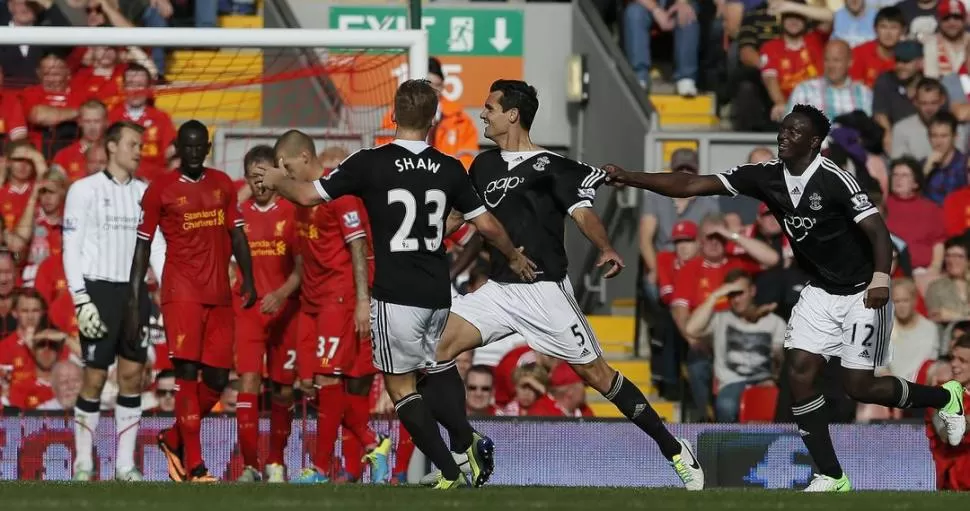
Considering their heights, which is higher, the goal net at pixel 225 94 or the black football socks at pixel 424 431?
the goal net at pixel 225 94

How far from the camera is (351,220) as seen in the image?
12.4 meters

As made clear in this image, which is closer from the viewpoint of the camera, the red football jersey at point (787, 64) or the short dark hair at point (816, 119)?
the short dark hair at point (816, 119)

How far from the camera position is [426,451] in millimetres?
10359

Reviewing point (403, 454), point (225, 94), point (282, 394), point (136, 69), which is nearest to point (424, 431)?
point (403, 454)

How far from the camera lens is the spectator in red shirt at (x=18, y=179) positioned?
14828 mm

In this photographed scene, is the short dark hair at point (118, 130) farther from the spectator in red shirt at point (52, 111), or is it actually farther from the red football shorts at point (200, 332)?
the spectator in red shirt at point (52, 111)

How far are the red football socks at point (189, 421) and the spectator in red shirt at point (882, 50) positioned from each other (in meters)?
8.05

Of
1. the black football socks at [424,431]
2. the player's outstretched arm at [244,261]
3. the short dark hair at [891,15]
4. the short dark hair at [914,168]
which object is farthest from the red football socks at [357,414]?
the short dark hair at [891,15]

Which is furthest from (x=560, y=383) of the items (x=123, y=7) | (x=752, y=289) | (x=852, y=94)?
(x=123, y=7)

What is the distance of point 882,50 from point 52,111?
25.2ft

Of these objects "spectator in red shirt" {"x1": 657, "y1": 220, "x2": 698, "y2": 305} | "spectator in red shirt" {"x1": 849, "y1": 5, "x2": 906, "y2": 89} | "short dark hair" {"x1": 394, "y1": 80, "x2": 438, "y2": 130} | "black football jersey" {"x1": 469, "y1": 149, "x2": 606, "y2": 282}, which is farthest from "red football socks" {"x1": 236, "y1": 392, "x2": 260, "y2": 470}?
"spectator in red shirt" {"x1": 849, "y1": 5, "x2": 906, "y2": 89}

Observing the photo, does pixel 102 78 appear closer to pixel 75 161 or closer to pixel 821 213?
pixel 75 161

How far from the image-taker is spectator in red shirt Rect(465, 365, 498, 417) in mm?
14477

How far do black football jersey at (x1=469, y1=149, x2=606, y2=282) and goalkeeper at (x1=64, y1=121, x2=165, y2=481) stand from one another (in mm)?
2942
